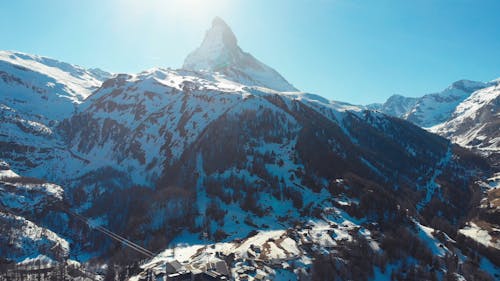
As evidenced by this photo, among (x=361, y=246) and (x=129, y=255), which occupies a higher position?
(x=361, y=246)

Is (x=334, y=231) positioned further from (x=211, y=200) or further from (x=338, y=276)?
(x=211, y=200)

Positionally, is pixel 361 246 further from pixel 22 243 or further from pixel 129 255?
pixel 22 243

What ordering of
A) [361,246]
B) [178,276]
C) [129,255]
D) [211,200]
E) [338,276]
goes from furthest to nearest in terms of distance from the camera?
[211,200] → [129,255] → [361,246] → [338,276] → [178,276]

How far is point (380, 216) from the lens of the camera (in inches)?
6521

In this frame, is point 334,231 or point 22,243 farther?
point 22,243

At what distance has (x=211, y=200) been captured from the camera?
192 meters

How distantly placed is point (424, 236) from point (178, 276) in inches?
3920

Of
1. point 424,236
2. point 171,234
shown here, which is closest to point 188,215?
point 171,234

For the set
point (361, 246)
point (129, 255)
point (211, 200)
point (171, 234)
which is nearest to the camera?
point (361, 246)

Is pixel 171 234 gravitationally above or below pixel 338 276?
below

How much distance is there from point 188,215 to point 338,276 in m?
83.8

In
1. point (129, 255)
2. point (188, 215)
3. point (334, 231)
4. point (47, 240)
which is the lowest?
point (47, 240)

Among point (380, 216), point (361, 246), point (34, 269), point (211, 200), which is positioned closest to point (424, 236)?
point (380, 216)

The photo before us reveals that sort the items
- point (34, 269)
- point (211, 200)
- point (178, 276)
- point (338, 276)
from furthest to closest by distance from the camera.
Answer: point (211, 200), point (34, 269), point (338, 276), point (178, 276)
